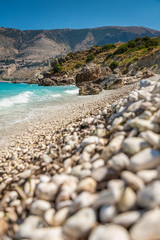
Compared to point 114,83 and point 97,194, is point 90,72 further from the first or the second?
point 97,194

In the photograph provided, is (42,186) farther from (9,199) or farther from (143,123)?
(143,123)

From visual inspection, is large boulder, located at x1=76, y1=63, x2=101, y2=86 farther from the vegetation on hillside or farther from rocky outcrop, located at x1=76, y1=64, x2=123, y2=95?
the vegetation on hillside

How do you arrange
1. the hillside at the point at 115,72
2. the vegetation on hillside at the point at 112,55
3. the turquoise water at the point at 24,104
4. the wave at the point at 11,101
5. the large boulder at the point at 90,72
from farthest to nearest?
the vegetation on hillside at the point at 112,55 < the large boulder at the point at 90,72 < the hillside at the point at 115,72 < the wave at the point at 11,101 < the turquoise water at the point at 24,104

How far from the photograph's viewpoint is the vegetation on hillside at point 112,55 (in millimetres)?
45141

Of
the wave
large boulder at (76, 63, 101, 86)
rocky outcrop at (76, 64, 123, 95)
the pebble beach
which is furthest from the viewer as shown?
large boulder at (76, 63, 101, 86)

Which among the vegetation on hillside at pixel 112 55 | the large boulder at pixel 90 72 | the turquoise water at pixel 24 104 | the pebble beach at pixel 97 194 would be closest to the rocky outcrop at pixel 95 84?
the large boulder at pixel 90 72

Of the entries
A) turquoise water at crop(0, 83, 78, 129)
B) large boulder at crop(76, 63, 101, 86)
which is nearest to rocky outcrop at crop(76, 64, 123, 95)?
large boulder at crop(76, 63, 101, 86)

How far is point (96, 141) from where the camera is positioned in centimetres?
230

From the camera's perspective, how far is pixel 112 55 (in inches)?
2409

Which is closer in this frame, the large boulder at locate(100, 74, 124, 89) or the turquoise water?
the turquoise water

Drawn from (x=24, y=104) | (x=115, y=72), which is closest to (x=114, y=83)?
(x=115, y=72)

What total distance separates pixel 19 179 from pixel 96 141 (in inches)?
59.2

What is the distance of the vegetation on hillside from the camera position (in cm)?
4514

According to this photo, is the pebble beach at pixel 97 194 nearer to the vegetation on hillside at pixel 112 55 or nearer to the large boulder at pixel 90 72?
the large boulder at pixel 90 72
